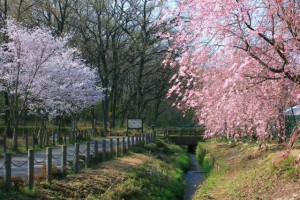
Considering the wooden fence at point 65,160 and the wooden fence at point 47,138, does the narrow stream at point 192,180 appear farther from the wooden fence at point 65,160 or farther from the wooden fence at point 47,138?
the wooden fence at point 47,138

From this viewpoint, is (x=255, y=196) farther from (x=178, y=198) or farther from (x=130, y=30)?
(x=130, y=30)

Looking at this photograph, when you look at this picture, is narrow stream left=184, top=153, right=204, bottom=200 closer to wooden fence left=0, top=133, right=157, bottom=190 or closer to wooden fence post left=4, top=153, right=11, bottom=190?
wooden fence left=0, top=133, right=157, bottom=190

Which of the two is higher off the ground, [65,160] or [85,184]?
[65,160]

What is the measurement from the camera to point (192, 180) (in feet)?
72.0

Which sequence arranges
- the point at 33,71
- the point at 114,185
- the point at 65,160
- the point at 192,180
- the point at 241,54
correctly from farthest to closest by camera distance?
the point at 33,71
the point at 192,180
the point at 65,160
the point at 114,185
the point at 241,54

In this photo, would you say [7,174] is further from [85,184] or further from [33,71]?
[33,71]

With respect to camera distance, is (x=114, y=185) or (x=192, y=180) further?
(x=192, y=180)

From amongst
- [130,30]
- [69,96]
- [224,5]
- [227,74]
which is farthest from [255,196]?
[130,30]

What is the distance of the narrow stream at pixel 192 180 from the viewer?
18.0 m

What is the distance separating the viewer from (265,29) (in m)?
7.29

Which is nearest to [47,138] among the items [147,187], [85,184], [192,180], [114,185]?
[192,180]

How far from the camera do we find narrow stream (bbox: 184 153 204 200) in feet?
59.1

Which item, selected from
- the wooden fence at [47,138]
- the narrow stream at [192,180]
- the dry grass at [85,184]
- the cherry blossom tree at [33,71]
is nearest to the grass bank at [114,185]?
the dry grass at [85,184]

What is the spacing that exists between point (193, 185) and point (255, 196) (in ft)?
30.5
